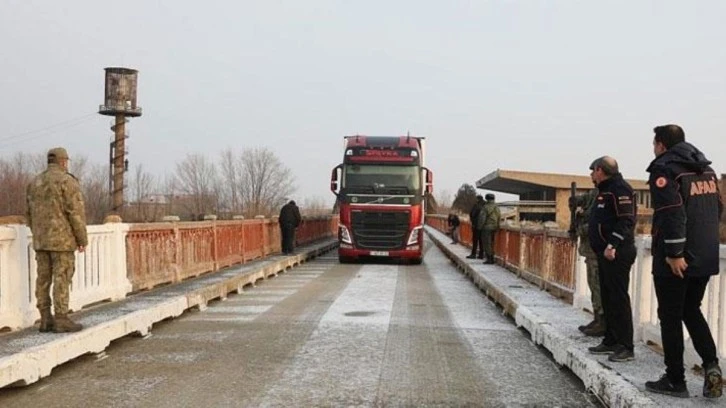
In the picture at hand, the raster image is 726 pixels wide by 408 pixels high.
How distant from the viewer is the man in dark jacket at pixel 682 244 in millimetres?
4426

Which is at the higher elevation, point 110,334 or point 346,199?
point 346,199

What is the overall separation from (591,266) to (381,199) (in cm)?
1230

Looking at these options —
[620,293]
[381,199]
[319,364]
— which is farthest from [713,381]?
[381,199]

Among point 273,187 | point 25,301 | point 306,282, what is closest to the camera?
point 25,301

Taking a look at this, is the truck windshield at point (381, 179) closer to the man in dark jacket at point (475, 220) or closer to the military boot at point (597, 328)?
the man in dark jacket at point (475, 220)

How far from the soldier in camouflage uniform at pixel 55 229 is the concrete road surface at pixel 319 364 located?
0.74m

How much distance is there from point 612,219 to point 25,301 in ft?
20.3

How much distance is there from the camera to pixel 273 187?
86562mm

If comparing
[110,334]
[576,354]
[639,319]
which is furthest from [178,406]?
[639,319]

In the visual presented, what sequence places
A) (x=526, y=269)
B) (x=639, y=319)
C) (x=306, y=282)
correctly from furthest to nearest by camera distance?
(x=306, y=282) < (x=526, y=269) < (x=639, y=319)

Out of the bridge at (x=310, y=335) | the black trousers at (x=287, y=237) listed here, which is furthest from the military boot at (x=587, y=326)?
the black trousers at (x=287, y=237)

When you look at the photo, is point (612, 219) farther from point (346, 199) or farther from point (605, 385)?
point (346, 199)

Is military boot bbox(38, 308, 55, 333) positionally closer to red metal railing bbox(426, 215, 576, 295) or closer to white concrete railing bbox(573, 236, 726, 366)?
white concrete railing bbox(573, 236, 726, 366)

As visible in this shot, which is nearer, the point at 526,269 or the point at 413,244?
the point at 526,269
